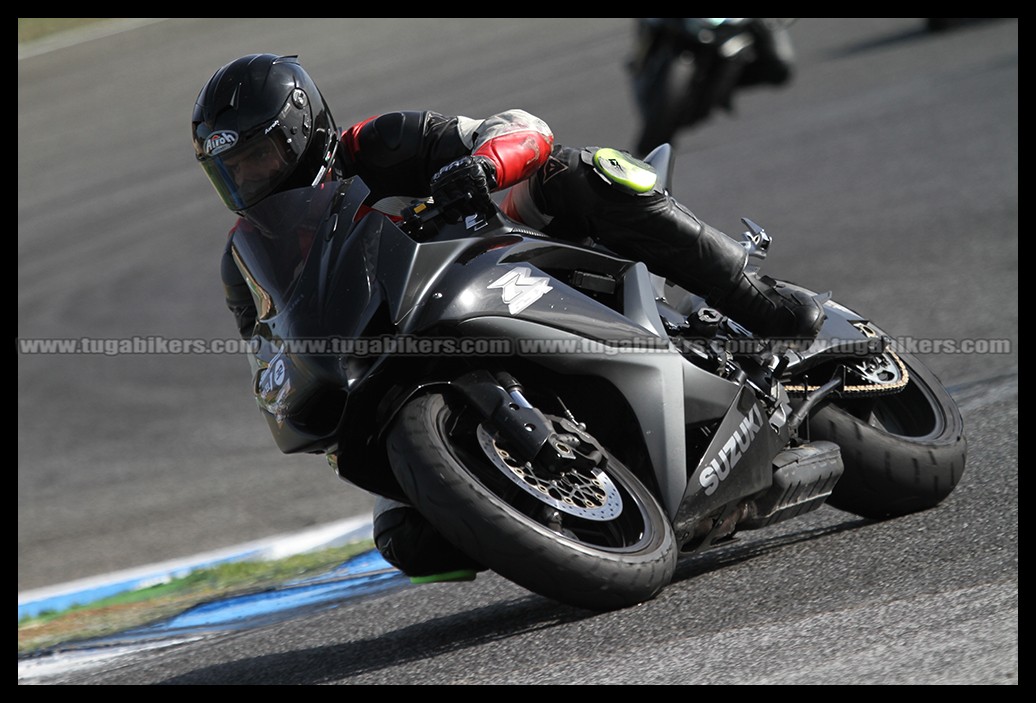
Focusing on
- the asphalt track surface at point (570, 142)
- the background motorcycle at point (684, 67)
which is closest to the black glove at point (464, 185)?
the asphalt track surface at point (570, 142)

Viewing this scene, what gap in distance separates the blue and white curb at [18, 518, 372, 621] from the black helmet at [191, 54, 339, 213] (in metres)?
2.66

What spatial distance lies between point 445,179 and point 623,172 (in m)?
0.66

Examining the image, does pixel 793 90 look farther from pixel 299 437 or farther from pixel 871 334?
pixel 299 437

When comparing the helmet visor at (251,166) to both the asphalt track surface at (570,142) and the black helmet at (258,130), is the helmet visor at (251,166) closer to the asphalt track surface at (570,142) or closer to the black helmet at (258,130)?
the black helmet at (258,130)

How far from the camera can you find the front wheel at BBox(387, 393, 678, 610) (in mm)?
3193

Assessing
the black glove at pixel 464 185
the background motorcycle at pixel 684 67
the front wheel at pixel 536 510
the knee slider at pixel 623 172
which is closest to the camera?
the front wheel at pixel 536 510

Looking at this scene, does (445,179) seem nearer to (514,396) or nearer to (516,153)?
(516,153)

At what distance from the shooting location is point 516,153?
149 inches

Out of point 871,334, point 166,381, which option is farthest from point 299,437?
point 166,381

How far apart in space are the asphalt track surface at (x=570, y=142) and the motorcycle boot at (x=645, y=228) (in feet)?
2.57

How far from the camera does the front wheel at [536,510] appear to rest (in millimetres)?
3193

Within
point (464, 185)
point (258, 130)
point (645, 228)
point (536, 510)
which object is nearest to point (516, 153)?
point (464, 185)

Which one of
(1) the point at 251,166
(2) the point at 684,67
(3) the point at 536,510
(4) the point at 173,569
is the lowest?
(2) the point at 684,67

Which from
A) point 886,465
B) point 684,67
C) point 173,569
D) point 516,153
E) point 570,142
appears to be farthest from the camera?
point 570,142
